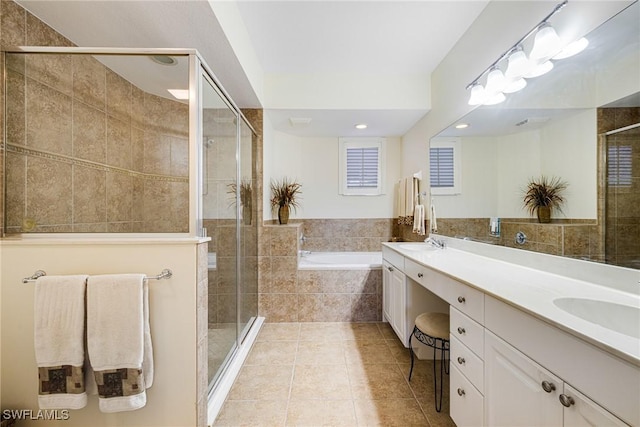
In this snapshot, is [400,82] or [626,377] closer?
[626,377]

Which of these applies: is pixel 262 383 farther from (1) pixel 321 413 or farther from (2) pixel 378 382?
(2) pixel 378 382

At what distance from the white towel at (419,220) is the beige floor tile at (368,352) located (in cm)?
117

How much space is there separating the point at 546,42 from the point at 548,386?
60.7 inches

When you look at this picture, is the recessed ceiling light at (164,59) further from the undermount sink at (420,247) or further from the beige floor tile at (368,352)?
the beige floor tile at (368,352)

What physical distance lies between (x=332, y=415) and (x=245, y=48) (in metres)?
2.59

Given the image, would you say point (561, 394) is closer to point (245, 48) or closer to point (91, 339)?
point (91, 339)

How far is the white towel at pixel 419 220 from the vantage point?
2.85 m

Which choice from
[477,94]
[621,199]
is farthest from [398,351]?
[477,94]

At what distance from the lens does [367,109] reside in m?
2.79

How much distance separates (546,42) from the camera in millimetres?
1356

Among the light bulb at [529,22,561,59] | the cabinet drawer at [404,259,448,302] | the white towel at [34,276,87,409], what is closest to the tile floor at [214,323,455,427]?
the cabinet drawer at [404,259,448,302]

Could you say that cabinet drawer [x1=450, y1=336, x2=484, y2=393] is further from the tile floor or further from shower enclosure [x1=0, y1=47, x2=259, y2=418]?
shower enclosure [x1=0, y1=47, x2=259, y2=418]

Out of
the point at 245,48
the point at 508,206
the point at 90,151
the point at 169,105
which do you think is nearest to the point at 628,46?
the point at 508,206

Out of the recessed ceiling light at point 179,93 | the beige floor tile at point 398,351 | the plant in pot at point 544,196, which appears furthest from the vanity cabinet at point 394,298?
the recessed ceiling light at point 179,93
